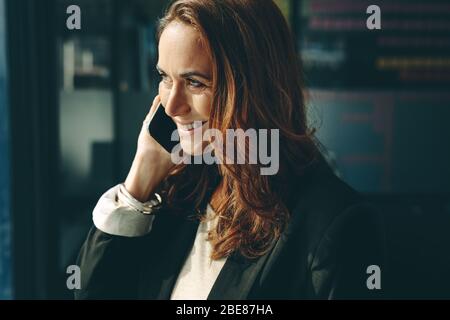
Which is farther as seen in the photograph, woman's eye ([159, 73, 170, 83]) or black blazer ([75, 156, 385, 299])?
woman's eye ([159, 73, 170, 83])

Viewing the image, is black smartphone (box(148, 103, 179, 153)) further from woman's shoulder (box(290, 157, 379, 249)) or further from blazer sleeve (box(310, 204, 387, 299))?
blazer sleeve (box(310, 204, 387, 299))

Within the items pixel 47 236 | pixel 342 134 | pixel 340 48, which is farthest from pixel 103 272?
pixel 340 48

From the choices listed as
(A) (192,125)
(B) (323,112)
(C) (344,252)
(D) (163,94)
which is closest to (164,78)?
(D) (163,94)

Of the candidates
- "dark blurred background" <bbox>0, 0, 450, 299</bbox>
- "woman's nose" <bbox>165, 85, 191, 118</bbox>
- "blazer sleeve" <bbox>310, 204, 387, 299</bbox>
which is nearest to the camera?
"blazer sleeve" <bbox>310, 204, 387, 299</bbox>

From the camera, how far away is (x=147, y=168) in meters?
1.51

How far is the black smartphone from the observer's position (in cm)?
152

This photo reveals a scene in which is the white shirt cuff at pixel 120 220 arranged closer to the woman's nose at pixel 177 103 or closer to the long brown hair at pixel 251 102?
the long brown hair at pixel 251 102

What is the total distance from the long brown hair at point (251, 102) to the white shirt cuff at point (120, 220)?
0.48 ft

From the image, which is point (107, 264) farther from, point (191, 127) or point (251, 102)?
point (251, 102)

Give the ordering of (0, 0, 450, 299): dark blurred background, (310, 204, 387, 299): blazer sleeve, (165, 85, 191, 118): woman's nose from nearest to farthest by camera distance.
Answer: (310, 204, 387, 299): blazer sleeve
(165, 85, 191, 118): woman's nose
(0, 0, 450, 299): dark blurred background

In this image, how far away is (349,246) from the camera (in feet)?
4.34

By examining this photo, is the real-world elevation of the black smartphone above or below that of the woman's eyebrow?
below

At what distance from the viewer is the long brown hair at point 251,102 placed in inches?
54.0

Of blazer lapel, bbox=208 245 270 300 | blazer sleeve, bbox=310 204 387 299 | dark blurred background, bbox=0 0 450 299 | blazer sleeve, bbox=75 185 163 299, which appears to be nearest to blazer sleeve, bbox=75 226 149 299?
blazer sleeve, bbox=75 185 163 299
